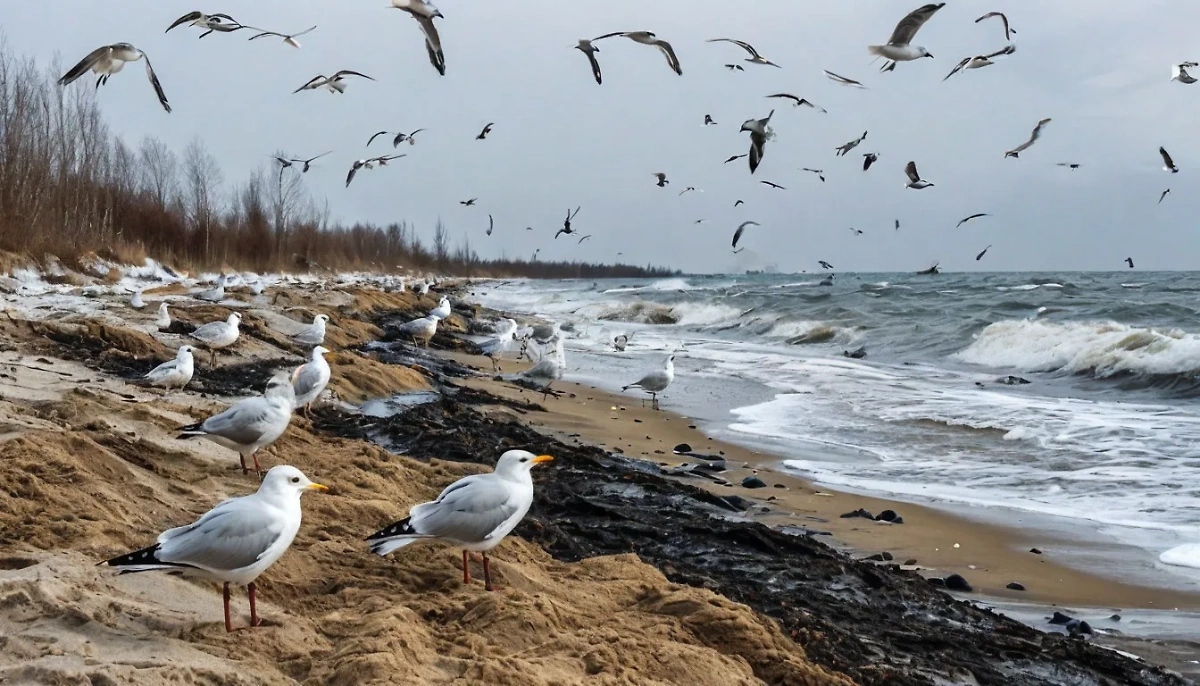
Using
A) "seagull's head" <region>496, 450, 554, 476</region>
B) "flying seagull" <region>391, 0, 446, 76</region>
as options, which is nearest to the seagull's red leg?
"seagull's head" <region>496, 450, 554, 476</region>

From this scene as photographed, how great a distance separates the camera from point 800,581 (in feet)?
16.9

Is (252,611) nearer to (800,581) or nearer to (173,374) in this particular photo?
(800,581)

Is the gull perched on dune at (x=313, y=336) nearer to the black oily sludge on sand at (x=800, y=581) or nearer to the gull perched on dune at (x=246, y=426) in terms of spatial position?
the black oily sludge on sand at (x=800, y=581)

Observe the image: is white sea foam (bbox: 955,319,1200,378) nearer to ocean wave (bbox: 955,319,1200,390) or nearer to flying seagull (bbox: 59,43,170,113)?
ocean wave (bbox: 955,319,1200,390)

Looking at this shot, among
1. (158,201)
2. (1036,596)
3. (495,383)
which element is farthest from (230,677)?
(158,201)

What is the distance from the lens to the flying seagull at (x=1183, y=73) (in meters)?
10.4

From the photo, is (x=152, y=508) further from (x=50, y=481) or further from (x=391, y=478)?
(x=391, y=478)

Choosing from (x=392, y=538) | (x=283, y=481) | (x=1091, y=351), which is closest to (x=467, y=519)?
(x=392, y=538)

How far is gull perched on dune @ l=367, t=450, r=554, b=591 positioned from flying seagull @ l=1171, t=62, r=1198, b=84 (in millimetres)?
9508

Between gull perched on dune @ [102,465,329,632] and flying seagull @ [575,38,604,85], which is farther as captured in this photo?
flying seagull @ [575,38,604,85]

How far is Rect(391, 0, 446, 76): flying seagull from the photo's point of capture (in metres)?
6.57

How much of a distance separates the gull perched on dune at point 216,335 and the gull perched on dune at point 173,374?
7.54 feet

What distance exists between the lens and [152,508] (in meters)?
4.48

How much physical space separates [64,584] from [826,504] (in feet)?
17.6
